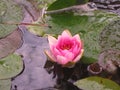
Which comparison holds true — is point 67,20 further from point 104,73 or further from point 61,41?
point 104,73

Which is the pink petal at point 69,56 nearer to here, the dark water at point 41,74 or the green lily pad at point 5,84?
the dark water at point 41,74

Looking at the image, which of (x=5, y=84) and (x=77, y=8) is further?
(x=77, y=8)

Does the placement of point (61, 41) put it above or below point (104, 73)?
above

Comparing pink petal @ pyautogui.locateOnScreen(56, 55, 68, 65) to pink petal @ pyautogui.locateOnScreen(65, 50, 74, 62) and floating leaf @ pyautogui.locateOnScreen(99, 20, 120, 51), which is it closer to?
pink petal @ pyautogui.locateOnScreen(65, 50, 74, 62)

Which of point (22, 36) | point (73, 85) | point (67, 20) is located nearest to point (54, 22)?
point (67, 20)

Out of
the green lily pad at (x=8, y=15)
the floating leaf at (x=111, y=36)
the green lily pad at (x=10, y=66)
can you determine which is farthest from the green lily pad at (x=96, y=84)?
the green lily pad at (x=8, y=15)

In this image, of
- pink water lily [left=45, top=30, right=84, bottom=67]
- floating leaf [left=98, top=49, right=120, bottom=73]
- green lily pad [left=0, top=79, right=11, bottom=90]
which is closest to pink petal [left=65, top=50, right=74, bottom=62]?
pink water lily [left=45, top=30, right=84, bottom=67]
